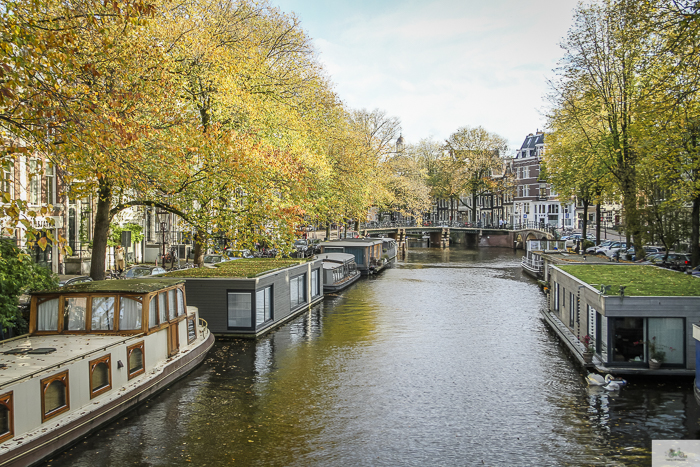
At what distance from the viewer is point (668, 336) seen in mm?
17391

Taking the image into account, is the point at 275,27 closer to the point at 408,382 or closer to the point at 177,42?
the point at 177,42

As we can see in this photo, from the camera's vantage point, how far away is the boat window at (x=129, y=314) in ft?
49.8

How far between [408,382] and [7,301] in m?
11.4

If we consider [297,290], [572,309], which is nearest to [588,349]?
[572,309]

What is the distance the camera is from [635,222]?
3834 cm

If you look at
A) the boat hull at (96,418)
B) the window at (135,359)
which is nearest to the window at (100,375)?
the boat hull at (96,418)

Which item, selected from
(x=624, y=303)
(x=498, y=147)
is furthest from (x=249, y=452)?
(x=498, y=147)

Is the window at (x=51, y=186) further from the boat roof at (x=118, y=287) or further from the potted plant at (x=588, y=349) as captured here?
the potted plant at (x=588, y=349)

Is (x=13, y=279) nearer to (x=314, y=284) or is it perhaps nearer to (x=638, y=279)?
(x=314, y=284)

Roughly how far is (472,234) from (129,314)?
85947 mm

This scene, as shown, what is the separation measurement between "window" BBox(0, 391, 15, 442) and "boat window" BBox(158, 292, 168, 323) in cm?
584

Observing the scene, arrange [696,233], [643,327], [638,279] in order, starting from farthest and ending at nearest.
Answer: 1. [696,233]
2. [638,279]
3. [643,327]

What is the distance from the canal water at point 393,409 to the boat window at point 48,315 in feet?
9.61

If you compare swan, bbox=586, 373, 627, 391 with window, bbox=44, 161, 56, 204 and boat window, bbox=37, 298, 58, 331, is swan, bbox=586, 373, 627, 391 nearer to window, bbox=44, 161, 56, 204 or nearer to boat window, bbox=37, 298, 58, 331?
boat window, bbox=37, 298, 58, 331
